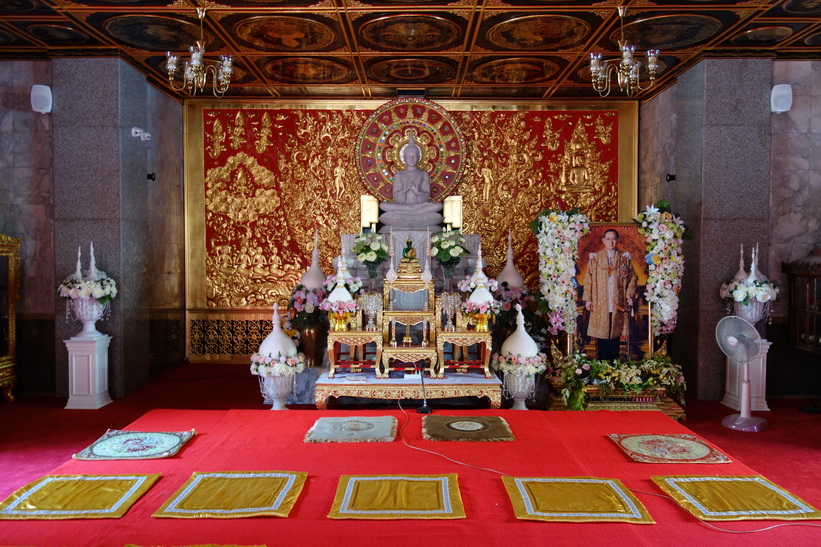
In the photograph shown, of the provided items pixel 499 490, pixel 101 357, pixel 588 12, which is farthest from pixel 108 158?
pixel 499 490

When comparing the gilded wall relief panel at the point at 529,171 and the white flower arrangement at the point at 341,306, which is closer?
the white flower arrangement at the point at 341,306

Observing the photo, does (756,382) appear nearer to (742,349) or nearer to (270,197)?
(742,349)

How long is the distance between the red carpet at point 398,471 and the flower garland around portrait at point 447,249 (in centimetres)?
305

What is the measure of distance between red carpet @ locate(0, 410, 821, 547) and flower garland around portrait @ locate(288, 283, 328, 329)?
280cm

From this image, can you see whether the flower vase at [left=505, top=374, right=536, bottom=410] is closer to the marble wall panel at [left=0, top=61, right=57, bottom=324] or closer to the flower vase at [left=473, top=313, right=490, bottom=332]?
the flower vase at [left=473, top=313, right=490, bottom=332]

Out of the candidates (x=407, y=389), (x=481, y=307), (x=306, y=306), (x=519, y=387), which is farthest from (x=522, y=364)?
(x=306, y=306)

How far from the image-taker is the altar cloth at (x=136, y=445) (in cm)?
335

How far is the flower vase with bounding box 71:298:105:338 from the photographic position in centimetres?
661

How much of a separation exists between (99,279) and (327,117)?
4322 mm

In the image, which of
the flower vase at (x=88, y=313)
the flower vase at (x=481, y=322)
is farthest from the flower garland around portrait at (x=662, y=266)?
the flower vase at (x=88, y=313)

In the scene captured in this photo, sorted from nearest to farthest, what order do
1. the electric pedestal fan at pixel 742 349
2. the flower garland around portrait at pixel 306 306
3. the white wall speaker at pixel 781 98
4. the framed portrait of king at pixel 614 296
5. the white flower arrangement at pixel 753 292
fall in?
the electric pedestal fan at pixel 742 349 → the white flower arrangement at pixel 753 292 → the framed portrait of king at pixel 614 296 → the white wall speaker at pixel 781 98 → the flower garland around portrait at pixel 306 306

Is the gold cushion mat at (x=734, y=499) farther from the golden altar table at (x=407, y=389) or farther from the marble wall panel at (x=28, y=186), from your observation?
the marble wall panel at (x=28, y=186)

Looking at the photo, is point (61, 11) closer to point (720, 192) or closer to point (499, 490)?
point (499, 490)

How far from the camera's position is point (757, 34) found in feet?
21.3
